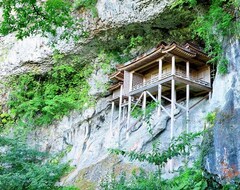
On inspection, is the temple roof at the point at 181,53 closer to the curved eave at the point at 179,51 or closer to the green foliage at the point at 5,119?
the curved eave at the point at 179,51

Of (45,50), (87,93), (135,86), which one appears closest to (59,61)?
(45,50)

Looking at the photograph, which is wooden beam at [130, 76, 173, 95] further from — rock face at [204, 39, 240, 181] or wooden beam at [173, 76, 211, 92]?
rock face at [204, 39, 240, 181]

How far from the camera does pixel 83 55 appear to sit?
20.5 metres

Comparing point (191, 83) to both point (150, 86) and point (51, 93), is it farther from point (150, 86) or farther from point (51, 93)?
point (51, 93)

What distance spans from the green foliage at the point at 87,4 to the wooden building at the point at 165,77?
3685mm

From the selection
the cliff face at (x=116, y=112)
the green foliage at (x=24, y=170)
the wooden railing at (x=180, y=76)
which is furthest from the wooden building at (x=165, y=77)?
the green foliage at (x=24, y=170)

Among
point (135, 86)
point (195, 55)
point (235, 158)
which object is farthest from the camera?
point (135, 86)

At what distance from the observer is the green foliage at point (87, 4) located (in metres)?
18.5

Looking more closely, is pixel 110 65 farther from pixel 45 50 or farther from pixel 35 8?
pixel 35 8

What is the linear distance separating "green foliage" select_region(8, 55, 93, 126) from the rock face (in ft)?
36.0

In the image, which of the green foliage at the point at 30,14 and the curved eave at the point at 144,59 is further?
the curved eave at the point at 144,59

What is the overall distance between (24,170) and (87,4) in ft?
33.4

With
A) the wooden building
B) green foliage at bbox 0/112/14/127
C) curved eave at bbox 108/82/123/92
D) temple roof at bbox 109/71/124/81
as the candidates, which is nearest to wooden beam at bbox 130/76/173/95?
the wooden building

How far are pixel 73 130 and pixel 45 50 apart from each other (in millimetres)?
5378
